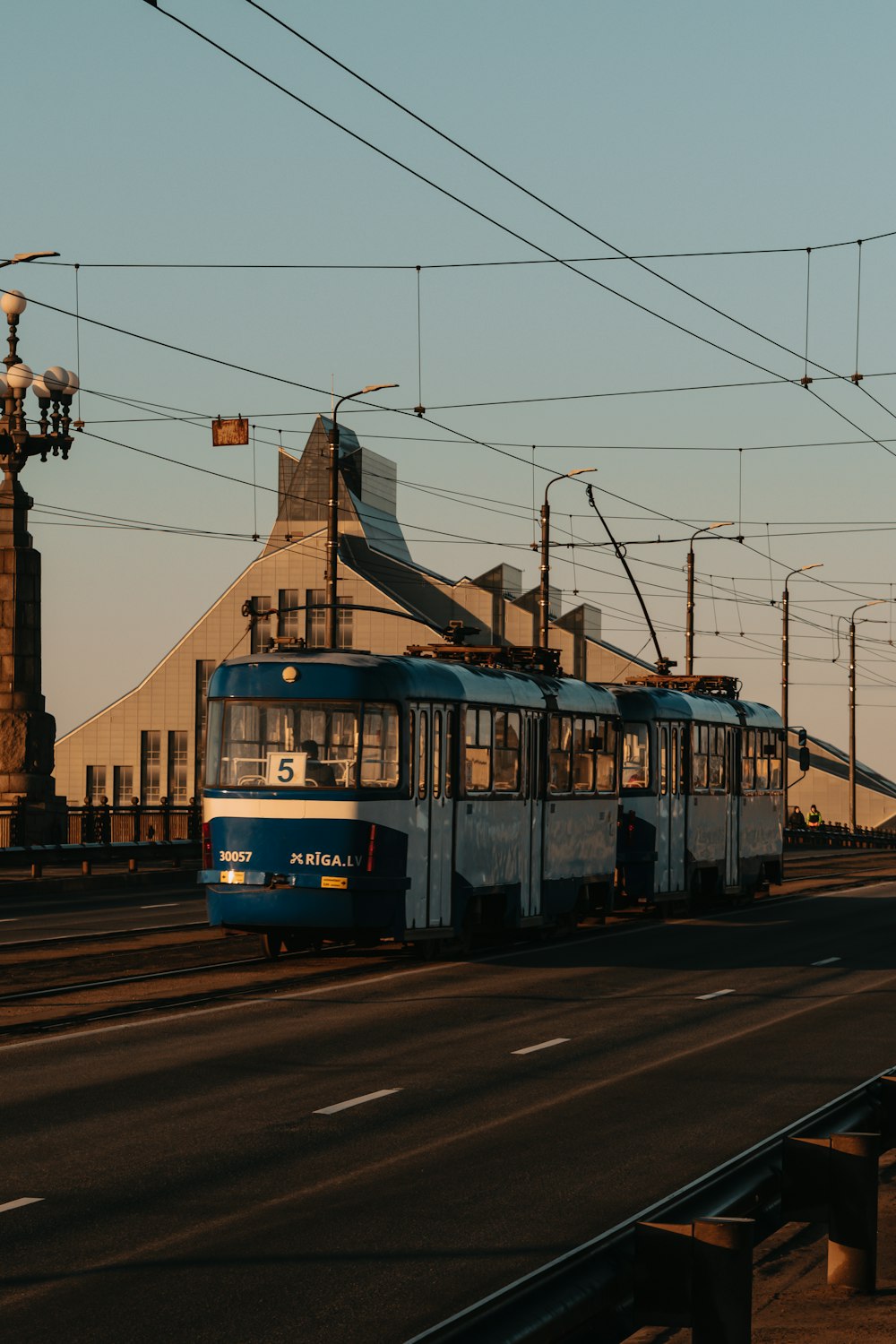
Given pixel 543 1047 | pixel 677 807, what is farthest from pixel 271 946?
pixel 677 807

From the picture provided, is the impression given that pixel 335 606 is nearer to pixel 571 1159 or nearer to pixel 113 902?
pixel 113 902

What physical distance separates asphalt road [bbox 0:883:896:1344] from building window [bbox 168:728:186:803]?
82.6 m

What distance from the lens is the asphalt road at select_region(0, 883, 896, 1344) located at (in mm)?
7590

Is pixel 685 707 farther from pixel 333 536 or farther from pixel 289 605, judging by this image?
pixel 289 605

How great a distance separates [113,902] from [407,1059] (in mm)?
17769

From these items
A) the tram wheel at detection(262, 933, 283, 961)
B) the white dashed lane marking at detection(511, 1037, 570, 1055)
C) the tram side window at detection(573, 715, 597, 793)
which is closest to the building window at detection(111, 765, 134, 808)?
the tram side window at detection(573, 715, 597, 793)

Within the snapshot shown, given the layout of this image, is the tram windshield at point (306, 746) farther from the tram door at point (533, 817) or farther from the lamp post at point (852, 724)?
the lamp post at point (852, 724)

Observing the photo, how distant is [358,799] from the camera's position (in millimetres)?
19797

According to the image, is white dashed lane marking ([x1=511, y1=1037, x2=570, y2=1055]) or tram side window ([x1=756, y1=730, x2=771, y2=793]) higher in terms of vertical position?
tram side window ([x1=756, y1=730, x2=771, y2=793])

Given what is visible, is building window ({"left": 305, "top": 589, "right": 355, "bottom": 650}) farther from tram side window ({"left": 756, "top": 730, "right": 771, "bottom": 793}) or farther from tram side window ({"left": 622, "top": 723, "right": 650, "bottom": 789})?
tram side window ({"left": 622, "top": 723, "right": 650, "bottom": 789})

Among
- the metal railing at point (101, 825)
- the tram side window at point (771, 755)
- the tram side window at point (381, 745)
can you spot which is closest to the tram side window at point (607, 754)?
the tram side window at point (381, 745)

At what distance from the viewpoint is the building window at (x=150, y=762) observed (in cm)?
10188

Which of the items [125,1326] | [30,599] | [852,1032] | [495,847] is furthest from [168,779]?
[125,1326]

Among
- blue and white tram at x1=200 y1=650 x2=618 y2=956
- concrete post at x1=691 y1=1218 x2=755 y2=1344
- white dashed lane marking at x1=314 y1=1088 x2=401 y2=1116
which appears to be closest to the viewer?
concrete post at x1=691 y1=1218 x2=755 y2=1344
